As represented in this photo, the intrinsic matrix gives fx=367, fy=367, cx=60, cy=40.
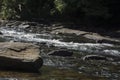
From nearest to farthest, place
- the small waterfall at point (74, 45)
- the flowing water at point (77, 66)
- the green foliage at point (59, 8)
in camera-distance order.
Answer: the flowing water at point (77, 66)
the small waterfall at point (74, 45)
the green foliage at point (59, 8)

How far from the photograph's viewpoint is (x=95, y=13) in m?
39.3

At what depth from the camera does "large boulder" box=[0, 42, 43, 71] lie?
16688 mm

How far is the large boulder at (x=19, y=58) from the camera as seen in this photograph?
16688 mm

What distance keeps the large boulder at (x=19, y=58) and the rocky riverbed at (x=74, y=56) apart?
335 mm

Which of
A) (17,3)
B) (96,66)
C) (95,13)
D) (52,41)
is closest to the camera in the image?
(96,66)

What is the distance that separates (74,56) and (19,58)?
6427mm

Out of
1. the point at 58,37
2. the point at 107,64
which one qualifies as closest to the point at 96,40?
the point at 58,37

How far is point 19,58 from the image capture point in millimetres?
16750

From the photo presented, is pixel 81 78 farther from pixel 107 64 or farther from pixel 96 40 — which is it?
pixel 96 40

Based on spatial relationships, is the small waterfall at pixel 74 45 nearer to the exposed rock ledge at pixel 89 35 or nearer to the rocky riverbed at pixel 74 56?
the rocky riverbed at pixel 74 56

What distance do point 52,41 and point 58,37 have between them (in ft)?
9.93

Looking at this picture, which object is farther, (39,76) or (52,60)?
(52,60)

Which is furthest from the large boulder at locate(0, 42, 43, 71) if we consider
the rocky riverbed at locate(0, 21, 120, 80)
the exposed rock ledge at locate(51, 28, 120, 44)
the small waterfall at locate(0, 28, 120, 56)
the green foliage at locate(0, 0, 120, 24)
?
the green foliage at locate(0, 0, 120, 24)

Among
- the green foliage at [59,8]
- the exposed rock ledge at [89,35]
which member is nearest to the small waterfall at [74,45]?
the exposed rock ledge at [89,35]
